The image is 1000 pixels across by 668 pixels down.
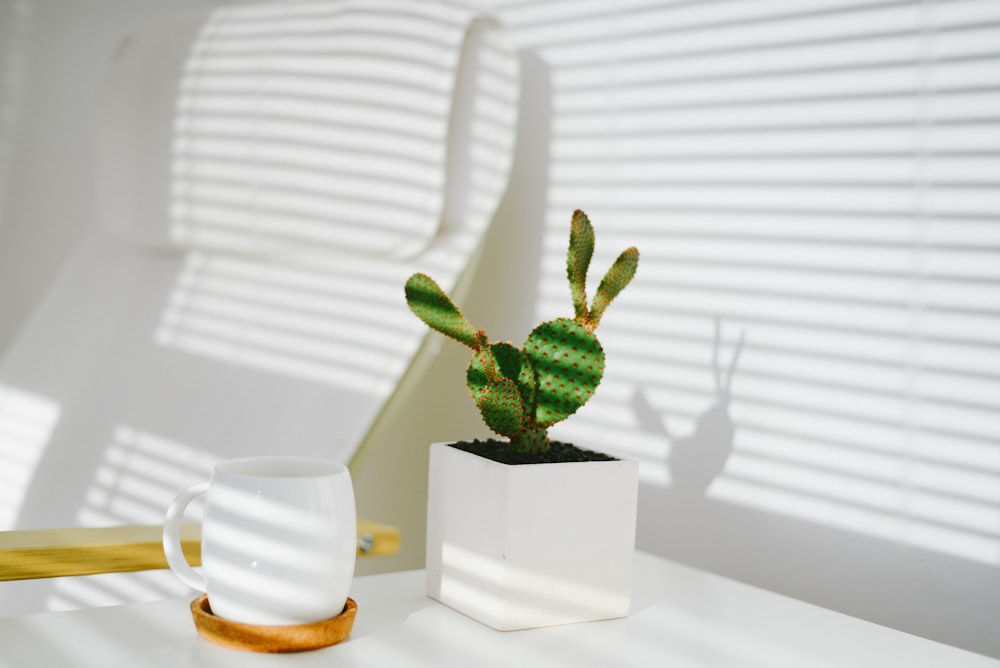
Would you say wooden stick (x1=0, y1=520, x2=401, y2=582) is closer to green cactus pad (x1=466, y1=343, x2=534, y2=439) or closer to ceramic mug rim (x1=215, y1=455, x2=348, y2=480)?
ceramic mug rim (x1=215, y1=455, x2=348, y2=480)

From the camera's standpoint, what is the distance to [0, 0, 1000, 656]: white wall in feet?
2.57

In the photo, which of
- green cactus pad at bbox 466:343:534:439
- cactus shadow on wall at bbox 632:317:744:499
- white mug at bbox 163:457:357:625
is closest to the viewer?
white mug at bbox 163:457:357:625

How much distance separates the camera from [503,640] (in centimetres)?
66

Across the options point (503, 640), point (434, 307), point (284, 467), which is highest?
point (434, 307)

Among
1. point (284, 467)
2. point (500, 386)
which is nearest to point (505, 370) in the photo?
point (500, 386)

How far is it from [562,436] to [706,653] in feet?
1.74

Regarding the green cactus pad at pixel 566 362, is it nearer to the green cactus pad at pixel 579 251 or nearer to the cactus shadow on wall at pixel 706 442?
the green cactus pad at pixel 579 251

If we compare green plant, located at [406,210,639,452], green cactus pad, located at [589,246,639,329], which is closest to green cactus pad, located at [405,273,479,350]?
green plant, located at [406,210,639,452]

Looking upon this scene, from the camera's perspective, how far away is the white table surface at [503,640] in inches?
23.4

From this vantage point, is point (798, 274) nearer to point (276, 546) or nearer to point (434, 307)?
point (434, 307)

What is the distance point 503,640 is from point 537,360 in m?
0.20

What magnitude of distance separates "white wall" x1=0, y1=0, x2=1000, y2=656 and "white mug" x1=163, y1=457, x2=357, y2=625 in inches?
18.7

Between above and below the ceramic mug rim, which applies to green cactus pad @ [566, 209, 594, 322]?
above

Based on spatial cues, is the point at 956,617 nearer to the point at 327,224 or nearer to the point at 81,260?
the point at 327,224
